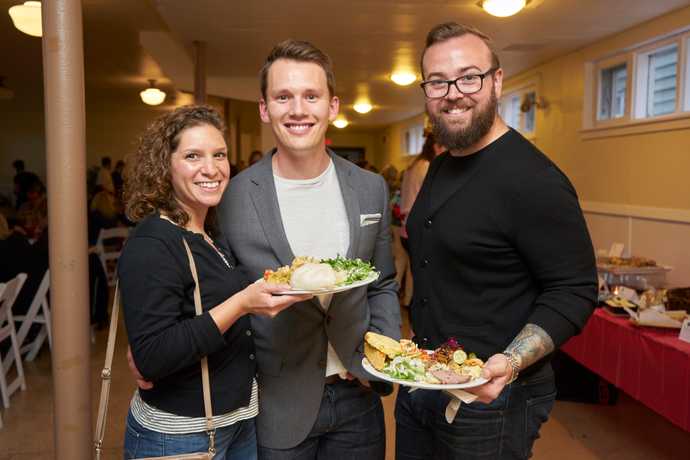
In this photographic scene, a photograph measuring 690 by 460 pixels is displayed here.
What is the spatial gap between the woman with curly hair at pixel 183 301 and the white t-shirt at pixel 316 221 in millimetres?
180

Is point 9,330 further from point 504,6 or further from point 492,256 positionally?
point 504,6

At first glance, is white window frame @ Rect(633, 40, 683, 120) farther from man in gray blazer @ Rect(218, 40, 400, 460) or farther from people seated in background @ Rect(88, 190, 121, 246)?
people seated in background @ Rect(88, 190, 121, 246)

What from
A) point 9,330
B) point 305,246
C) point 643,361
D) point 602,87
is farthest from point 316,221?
point 602,87

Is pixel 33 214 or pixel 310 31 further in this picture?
pixel 33 214

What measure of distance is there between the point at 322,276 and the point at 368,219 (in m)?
0.40

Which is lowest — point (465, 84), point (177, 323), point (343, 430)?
point (343, 430)

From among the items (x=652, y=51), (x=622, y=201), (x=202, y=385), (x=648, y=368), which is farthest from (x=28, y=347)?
(x=652, y=51)

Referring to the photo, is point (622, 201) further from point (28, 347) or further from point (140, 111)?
point (140, 111)

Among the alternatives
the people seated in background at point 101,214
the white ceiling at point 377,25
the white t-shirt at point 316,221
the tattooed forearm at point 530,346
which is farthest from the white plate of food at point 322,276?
the people seated in background at point 101,214

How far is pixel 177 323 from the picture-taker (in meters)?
1.37

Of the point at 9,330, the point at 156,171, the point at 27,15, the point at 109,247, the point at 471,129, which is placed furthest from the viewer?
the point at 109,247

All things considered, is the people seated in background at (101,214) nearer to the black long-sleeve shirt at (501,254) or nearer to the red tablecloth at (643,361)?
the red tablecloth at (643,361)

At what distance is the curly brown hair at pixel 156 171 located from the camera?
1485mm

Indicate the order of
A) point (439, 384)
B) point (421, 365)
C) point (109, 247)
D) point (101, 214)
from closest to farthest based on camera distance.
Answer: point (439, 384), point (421, 365), point (109, 247), point (101, 214)
